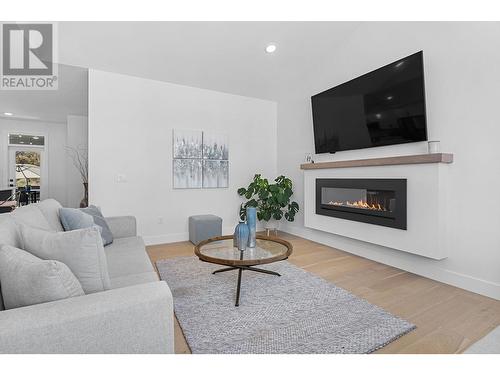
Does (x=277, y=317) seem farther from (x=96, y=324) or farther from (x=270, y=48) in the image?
(x=270, y=48)

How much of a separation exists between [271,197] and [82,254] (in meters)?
3.50

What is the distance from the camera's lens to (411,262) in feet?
9.73

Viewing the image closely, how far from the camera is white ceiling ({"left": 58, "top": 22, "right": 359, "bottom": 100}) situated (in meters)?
3.22

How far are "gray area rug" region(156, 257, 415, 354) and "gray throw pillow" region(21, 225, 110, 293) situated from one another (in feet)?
2.48

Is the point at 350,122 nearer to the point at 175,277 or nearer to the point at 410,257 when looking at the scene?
the point at 410,257

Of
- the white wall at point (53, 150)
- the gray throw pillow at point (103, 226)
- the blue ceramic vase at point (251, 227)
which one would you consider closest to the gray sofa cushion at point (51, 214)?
the gray throw pillow at point (103, 226)

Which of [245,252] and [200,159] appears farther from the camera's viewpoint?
[200,159]

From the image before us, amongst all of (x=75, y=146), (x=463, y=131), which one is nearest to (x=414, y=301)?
(x=463, y=131)

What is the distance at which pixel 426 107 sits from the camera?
9.29ft

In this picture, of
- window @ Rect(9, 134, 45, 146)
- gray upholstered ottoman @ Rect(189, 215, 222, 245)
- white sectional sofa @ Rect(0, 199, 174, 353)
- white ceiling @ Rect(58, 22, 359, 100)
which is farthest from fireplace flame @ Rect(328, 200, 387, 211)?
window @ Rect(9, 134, 45, 146)

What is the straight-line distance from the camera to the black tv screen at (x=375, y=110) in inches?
110

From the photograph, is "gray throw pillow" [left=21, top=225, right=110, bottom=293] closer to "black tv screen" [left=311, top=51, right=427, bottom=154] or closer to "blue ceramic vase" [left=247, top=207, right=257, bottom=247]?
"blue ceramic vase" [left=247, top=207, right=257, bottom=247]

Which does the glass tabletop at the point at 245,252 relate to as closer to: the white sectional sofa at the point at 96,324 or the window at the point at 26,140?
the white sectional sofa at the point at 96,324

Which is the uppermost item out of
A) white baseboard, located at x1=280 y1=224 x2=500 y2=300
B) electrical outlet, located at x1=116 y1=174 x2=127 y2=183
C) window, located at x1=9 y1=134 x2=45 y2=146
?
window, located at x1=9 y1=134 x2=45 y2=146
